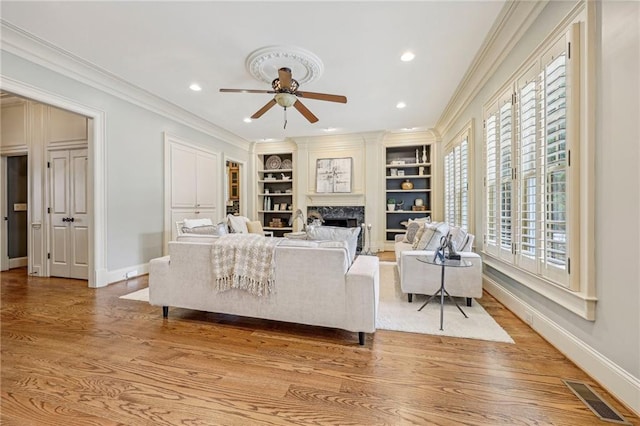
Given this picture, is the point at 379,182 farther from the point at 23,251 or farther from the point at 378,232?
the point at 23,251

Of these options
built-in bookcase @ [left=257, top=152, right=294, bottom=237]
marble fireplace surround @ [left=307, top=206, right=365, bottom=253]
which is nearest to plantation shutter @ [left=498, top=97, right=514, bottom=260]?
marble fireplace surround @ [left=307, top=206, right=365, bottom=253]

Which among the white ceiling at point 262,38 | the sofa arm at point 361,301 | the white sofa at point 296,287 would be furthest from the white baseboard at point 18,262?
the sofa arm at point 361,301

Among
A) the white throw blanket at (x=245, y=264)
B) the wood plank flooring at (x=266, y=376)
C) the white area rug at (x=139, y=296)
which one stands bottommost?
the wood plank flooring at (x=266, y=376)

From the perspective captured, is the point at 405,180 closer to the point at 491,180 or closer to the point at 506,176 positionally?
the point at 491,180

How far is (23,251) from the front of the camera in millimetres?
5258

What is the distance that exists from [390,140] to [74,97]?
5.93m

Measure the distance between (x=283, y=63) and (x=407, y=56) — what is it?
1.48 metres

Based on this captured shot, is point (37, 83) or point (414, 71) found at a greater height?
point (414, 71)

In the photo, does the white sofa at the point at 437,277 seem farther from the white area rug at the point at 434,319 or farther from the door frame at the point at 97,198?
the door frame at the point at 97,198

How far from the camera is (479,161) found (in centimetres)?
371

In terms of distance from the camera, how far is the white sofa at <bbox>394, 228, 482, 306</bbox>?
2936mm

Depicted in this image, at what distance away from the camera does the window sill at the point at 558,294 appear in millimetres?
1717

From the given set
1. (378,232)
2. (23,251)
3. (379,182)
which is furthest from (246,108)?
(23,251)

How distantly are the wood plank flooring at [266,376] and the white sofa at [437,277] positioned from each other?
1.22 feet
